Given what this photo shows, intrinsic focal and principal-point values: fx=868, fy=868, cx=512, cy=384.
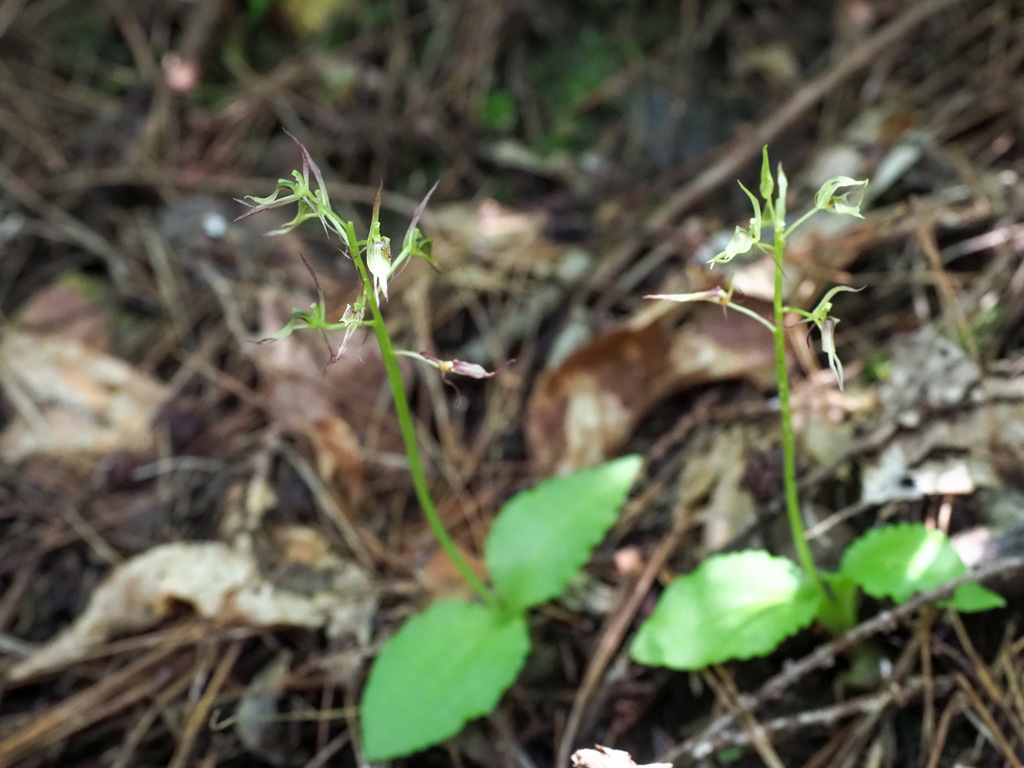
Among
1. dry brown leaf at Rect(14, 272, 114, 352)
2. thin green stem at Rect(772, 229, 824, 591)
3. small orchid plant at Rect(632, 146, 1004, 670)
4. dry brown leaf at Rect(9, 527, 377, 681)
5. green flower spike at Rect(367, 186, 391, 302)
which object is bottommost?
dry brown leaf at Rect(9, 527, 377, 681)

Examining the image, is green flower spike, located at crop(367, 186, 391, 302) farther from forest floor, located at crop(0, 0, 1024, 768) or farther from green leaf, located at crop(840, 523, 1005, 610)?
green leaf, located at crop(840, 523, 1005, 610)

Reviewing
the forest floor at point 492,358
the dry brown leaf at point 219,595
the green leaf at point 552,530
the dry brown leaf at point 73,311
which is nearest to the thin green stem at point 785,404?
the forest floor at point 492,358

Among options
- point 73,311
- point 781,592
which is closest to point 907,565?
point 781,592

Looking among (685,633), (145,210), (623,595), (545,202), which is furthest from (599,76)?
(685,633)

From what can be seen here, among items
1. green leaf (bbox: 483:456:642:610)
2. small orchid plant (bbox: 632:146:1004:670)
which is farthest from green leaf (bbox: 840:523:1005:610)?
green leaf (bbox: 483:456:642:610)

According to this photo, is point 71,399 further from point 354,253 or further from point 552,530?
point 354,253

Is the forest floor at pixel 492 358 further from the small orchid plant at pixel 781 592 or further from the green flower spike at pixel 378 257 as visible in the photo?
the green flower spike at pixel 378 257
